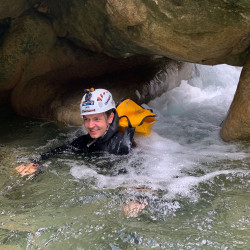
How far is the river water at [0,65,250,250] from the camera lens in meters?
2.56

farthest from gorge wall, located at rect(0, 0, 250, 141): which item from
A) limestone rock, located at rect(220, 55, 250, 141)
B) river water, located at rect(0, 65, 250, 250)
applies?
river water, located at rect(0, 65, 250, 250)

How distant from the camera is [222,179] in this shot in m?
3.56

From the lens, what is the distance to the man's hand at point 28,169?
406cm

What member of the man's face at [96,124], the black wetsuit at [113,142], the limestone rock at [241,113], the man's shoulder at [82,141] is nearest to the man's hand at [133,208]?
the black wetsuit at [113,142]

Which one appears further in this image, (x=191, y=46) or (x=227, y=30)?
(x=191, y=46)

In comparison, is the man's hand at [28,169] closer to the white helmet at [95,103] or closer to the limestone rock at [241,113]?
the white helmet at [95,103]

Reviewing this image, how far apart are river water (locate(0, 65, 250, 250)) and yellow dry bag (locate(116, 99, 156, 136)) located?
0.19 m

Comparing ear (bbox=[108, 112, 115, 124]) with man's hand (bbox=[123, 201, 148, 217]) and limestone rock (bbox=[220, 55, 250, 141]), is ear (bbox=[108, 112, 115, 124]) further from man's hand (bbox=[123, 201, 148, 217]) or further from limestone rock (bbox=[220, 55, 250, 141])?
limestone rock (bbox=[220, 55, 250, 141])

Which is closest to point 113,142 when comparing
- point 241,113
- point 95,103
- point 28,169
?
point 95,103

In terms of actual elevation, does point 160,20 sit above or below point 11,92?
above

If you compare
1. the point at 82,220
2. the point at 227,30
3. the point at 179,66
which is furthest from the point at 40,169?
the point at 179,66

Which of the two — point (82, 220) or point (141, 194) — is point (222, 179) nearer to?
point (141, 194)

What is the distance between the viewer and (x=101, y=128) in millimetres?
4234

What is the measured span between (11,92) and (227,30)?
497cm
